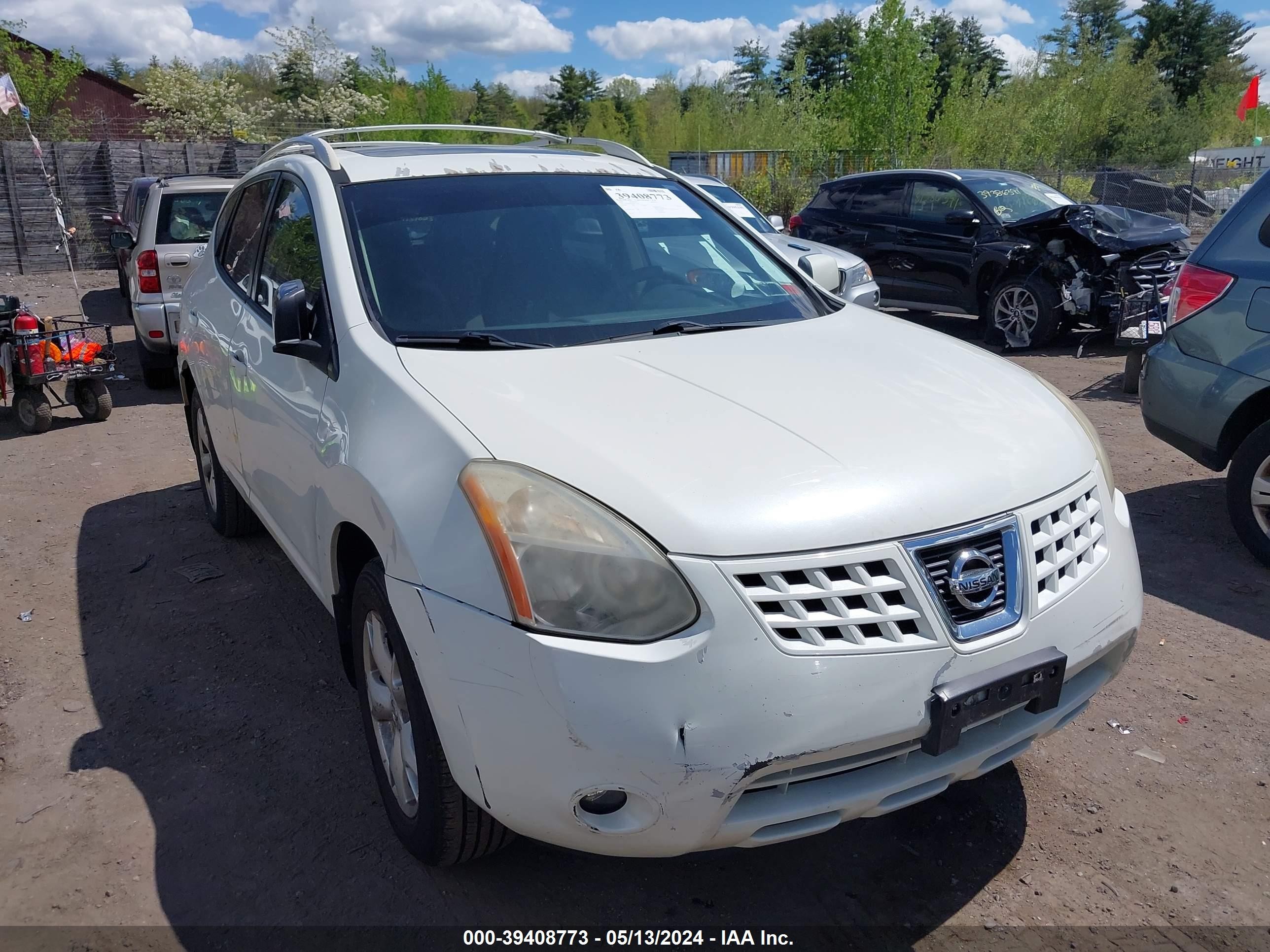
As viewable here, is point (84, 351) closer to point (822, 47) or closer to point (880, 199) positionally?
point (880, 199)

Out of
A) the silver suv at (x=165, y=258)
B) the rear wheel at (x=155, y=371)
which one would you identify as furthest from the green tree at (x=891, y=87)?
the rear wheel at (x=155, y=371)

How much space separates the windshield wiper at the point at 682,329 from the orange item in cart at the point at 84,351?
6535 millimetres

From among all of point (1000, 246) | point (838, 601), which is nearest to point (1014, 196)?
point (1000, 246)

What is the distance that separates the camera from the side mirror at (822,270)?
13.4 feet

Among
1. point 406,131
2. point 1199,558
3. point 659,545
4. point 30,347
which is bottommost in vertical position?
point 1199,558

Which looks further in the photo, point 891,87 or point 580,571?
point 891,87

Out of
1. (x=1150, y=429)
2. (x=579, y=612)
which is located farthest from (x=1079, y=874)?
(x=1150, y=429)

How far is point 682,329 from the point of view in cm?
309

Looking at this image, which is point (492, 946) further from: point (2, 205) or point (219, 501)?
point (2, 205)

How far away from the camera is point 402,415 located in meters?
2.45

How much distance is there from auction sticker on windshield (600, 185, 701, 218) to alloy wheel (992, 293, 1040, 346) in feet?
23.7

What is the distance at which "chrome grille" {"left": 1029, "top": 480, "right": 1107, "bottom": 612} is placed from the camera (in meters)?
2.23

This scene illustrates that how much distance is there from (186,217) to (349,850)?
26.9ft

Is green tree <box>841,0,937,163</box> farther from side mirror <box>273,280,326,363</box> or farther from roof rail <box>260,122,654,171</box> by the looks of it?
side mirror <box>273,280,326,363</box>
